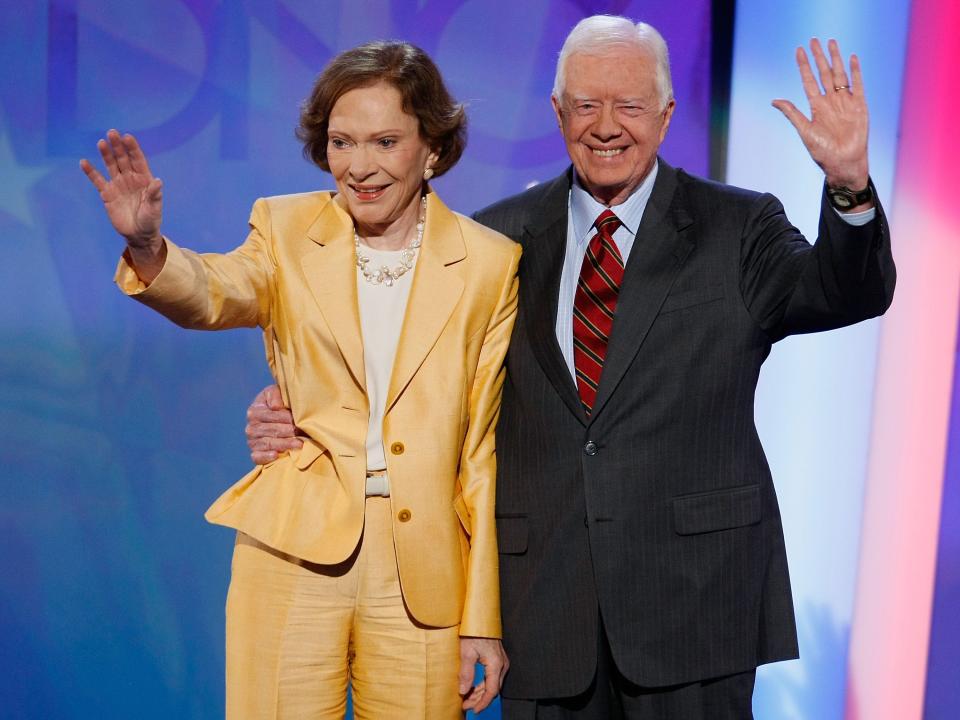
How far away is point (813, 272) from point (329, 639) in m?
1.04

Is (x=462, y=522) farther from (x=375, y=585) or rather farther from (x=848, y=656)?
(x=848, y=656)

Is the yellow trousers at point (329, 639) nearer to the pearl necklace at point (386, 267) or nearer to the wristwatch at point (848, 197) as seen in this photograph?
the pearl necklace at point (386, 267)

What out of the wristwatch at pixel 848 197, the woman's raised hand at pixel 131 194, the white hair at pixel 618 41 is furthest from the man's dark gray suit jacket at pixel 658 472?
the woman's raised hand at pixel 131 194

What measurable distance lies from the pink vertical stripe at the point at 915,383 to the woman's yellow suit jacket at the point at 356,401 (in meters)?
1.57

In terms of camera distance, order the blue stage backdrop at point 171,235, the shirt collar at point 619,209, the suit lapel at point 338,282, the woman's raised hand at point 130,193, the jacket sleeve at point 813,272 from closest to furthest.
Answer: the woman's raised hand at point 130,193 → the jacket sleeve at point 813,272 → the suit lapel at point 338,282 → the shirt collar at point 619,209 → the blue stage backdrop at point 171,235

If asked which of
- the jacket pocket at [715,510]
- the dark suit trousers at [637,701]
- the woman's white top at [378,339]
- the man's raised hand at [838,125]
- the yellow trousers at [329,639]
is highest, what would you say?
the man's raised hand at [838,125]

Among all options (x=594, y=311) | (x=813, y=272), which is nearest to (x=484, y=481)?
(x=594, y=311)

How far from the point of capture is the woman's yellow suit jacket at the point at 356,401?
1967 mm

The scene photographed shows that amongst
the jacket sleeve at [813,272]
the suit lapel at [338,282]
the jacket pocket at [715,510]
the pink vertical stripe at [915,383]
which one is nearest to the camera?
the jacket sleeve at [813,272]

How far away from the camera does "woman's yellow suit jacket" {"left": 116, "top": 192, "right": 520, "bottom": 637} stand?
6.45 feet

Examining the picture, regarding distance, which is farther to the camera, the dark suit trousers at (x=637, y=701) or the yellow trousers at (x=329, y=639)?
the dark suit trousers at (x=637, y=701)

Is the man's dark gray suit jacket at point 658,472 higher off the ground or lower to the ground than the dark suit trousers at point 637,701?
higher

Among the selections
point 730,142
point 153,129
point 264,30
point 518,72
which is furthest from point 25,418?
point 730,142

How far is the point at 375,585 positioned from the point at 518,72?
1831 millimetres
